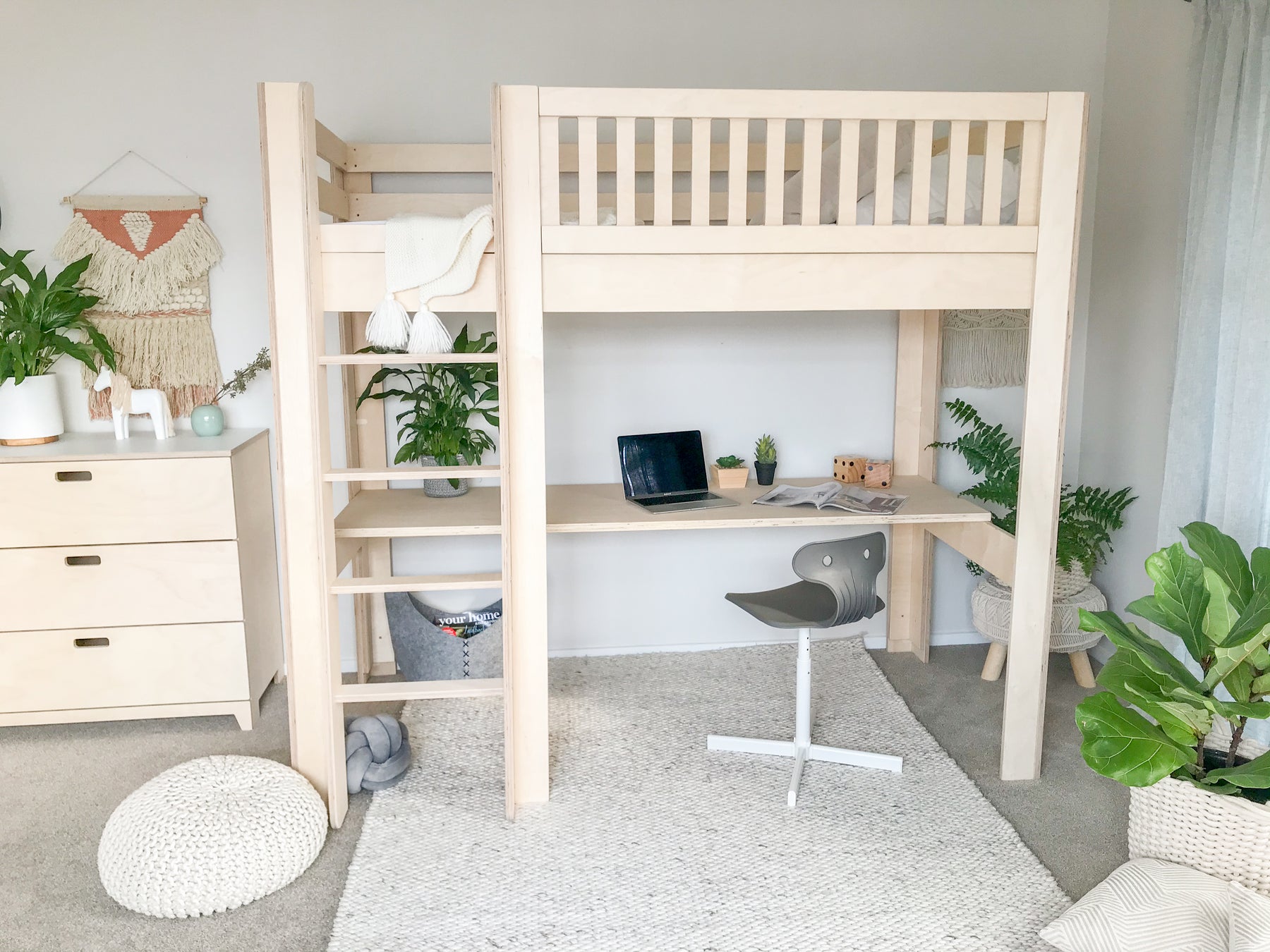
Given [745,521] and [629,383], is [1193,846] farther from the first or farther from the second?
[629,383]

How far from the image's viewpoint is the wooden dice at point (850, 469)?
3.25 m

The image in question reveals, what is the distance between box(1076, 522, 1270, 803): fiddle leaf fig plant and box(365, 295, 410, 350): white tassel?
161 cm

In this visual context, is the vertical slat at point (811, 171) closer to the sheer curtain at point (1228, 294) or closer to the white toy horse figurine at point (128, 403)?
the sheer curtain at point (1228, 294)

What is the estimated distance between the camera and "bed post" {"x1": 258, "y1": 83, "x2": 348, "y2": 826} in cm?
214

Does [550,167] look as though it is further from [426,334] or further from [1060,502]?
[1060,502]

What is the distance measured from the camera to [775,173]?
7.50 feet

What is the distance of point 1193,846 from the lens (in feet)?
6.56

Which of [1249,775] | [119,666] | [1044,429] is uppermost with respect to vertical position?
[1044,429]

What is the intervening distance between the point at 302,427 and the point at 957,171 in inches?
64.0

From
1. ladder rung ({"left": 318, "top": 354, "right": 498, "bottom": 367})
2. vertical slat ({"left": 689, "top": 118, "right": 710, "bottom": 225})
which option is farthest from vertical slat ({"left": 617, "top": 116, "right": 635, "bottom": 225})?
ladder rung ({"left": 318, "top": 354, "right": 498, "bottom": 367})

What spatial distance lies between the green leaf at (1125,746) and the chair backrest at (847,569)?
0.62m

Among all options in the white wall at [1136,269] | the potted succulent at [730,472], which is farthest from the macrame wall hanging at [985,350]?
the potted succulent at [730,472]

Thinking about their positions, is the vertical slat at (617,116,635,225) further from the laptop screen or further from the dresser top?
the dresser top

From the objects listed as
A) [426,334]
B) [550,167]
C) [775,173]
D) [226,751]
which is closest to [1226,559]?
[775,173]
